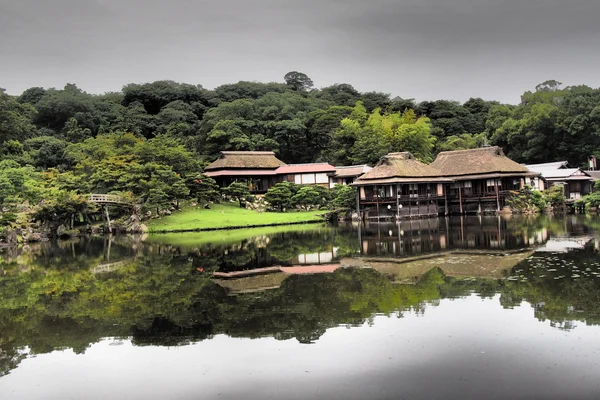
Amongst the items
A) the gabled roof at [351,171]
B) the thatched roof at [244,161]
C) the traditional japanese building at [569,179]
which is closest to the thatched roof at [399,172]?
the gabled roof at [351,171]

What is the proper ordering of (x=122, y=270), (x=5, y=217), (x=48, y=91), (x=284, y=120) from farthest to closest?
(x=48, y=91) → (x=284, y=120) → (x=5, y=217) → (x=122, y=270)

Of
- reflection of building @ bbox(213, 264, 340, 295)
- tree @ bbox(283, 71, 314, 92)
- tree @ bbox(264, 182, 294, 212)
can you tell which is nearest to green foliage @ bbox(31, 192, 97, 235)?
tree @ bbox(264, 182, 294, 212)

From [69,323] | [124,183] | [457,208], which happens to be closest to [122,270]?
[69,323]

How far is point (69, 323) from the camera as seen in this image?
12219 mm

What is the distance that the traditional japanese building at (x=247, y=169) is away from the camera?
50281mm

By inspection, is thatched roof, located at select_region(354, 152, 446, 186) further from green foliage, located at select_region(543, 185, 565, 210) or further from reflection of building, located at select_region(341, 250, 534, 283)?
reflection of building, located at select_region(341, 250, 534, 283)

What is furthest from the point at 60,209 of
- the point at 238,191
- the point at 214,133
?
the point at 214,133

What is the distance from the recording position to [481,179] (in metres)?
44.5

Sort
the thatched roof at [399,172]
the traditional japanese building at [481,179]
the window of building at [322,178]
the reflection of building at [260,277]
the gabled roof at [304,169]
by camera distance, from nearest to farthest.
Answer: the reflection of building at [260,277] < the thatched roof at [399,172] < the traditional japanese building at [481,179] < the gabled roof at [304,169] < the window of building at [322,178]

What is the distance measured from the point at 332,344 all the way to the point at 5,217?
30.3 metres

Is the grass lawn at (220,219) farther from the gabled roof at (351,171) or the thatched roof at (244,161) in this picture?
the gabled roof at (351,171)

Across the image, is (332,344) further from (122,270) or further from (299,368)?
(122,270)

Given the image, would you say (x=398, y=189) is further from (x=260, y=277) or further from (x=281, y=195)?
(x=260, y=277)

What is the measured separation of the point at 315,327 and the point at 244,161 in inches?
1640
